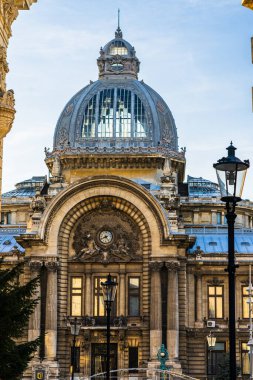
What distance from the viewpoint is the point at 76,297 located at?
69.8 metres

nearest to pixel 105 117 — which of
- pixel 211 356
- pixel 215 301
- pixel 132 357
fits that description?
pixel 215 301

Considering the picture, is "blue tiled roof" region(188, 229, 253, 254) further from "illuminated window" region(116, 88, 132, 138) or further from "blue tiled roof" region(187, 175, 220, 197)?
"blue tiled roof" region(187, 175, 220, 197)

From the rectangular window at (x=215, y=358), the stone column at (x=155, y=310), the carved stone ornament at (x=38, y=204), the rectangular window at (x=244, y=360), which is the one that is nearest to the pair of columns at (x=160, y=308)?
the stone column at (x=155, y=310)

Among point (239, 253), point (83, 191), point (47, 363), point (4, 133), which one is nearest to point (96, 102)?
point (83, 191)

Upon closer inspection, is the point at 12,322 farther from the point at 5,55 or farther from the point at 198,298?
the point at 198,298

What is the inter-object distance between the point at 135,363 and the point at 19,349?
42.8 meters

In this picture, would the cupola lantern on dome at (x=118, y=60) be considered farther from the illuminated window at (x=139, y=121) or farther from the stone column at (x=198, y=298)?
the stone column at (x=198, y=298)

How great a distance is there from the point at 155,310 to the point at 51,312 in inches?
296

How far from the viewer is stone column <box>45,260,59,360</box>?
67.1 metres

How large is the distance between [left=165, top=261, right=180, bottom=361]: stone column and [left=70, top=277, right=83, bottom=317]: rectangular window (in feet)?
22.2

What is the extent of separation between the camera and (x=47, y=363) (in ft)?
219

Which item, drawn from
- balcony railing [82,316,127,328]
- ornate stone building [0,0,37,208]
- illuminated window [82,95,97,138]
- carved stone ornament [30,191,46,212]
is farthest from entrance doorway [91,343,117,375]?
ornate stone building [0,0,37,208]

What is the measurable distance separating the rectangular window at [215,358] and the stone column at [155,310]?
457cm

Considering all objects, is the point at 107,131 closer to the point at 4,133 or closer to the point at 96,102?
the point at 96,102
